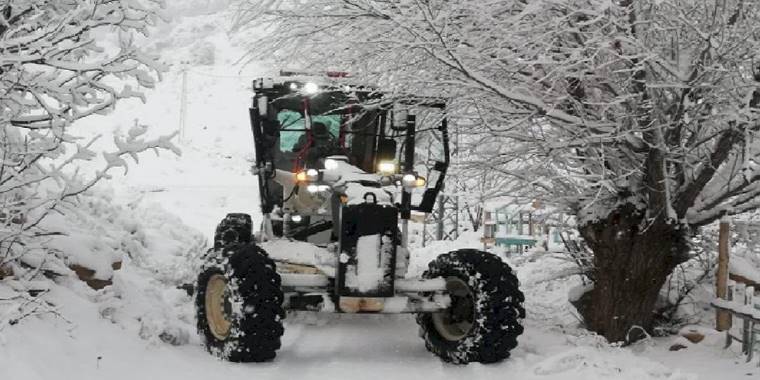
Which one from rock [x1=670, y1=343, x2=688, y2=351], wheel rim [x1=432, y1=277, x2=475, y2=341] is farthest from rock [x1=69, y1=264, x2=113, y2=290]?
rock [x1=670, y1=343, x2=688, y2=351]

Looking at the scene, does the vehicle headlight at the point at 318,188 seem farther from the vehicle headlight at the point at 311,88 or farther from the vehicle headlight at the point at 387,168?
the vehicle headlight at the point at 311,88

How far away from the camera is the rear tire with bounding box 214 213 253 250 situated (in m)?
8.52

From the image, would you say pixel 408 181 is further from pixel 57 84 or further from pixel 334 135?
pixel 57 84

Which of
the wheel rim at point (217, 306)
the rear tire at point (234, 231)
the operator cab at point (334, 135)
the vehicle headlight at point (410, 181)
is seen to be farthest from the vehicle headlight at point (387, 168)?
the rear tire at point (234, 231)

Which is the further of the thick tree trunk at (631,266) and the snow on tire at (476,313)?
the thick tree trunk at (631,266)

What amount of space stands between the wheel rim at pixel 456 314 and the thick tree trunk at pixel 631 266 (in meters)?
1.30

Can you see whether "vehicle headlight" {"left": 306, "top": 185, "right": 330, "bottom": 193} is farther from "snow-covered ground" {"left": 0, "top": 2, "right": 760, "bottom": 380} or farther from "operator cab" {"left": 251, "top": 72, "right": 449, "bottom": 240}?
"snow-covered ground" {"left": 0, "top": 2, "right": 760, "bottom": 380}

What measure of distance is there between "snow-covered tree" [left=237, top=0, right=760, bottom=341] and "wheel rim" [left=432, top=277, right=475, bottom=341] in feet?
4.00

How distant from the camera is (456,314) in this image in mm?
6625

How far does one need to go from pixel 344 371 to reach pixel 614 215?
2724mm

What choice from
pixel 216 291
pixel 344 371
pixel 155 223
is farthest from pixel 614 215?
pixel 155 223

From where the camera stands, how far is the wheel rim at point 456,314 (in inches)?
257

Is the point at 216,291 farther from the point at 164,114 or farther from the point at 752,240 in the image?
the point at 164,114

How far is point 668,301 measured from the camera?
763 centimetres
